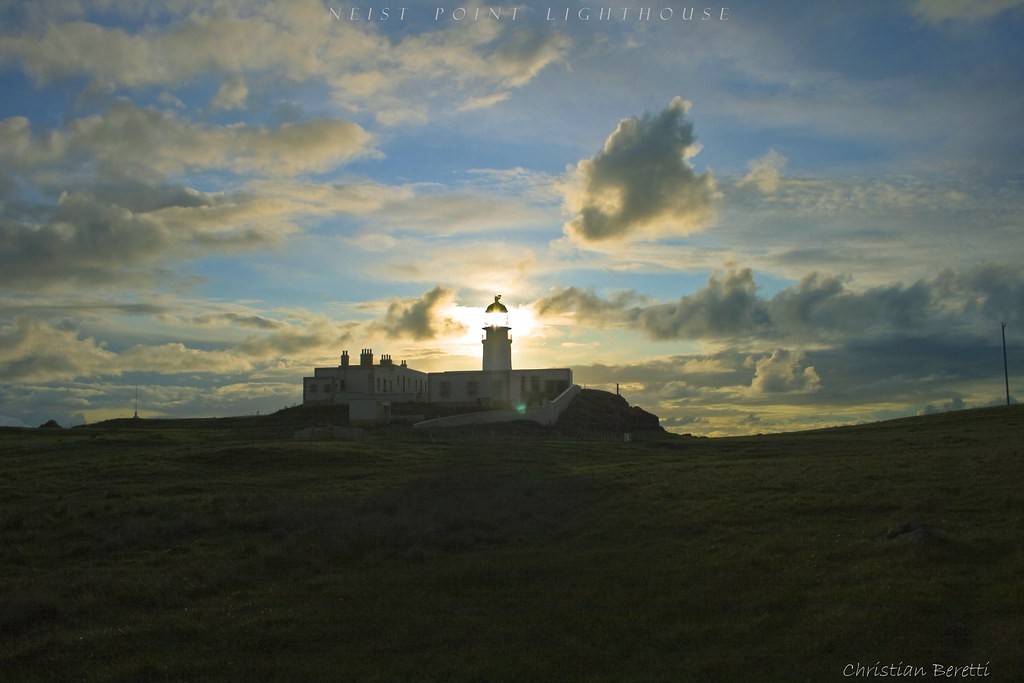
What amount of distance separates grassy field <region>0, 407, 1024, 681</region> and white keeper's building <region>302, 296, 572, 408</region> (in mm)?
37883

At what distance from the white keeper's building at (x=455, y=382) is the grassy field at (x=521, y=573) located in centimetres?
3788

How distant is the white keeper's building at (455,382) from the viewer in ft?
227

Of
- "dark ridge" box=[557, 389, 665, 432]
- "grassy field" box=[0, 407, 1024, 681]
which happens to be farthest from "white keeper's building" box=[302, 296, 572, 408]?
"grassy field" box=[0, 407, 1024, 681]

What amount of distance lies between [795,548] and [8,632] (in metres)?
14.7

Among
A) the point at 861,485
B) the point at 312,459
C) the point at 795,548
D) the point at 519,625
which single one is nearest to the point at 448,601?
the point at 519,625

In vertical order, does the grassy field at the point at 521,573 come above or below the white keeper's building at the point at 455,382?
below

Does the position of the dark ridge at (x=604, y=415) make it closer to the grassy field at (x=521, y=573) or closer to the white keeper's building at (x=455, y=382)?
the white keeper's building at (x=455, y=382)

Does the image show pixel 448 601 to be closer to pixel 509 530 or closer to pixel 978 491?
pixel 509 530

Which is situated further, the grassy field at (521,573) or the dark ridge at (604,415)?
the dark ridge at (604,415)

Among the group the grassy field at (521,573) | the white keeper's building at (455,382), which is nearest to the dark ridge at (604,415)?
the white keeper's building at (455,382)

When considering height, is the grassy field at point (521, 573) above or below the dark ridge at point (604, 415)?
below

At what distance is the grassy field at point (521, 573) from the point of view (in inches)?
441

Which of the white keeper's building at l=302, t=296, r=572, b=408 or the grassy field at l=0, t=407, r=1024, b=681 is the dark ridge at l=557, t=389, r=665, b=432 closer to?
the white keeper's building at l=302, t=296, r=572, b=408

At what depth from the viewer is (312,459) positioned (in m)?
35.0
